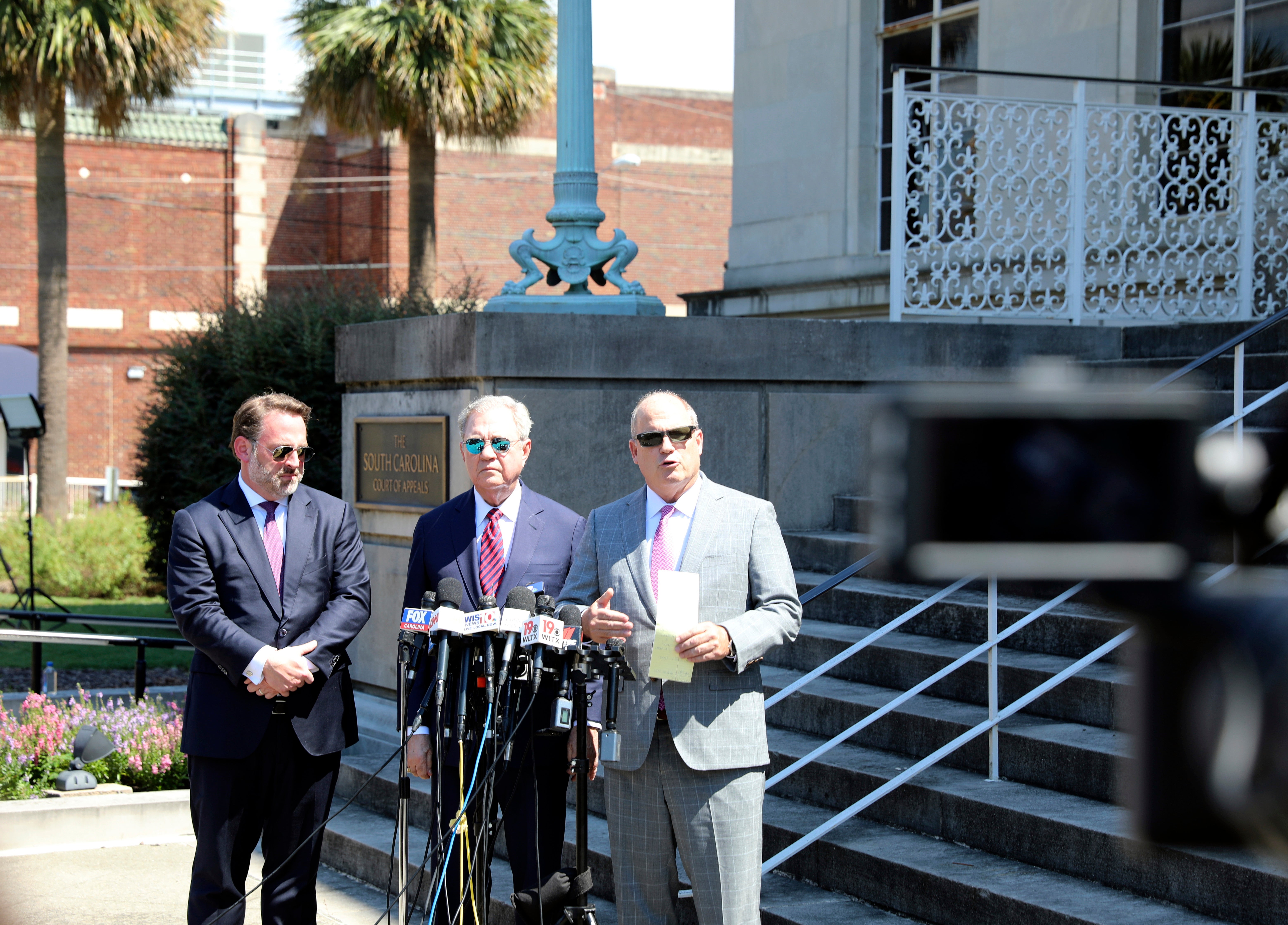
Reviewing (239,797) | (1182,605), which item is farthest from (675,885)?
(1182,605)

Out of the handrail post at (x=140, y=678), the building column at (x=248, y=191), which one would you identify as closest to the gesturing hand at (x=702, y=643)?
the handrail post at (x=140, y=678)

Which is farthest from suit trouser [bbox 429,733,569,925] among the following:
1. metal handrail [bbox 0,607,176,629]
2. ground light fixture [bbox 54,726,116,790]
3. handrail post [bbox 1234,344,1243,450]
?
metal handrail [bbox 0,607,176,629]

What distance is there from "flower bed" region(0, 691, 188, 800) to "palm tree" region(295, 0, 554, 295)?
46.5 feet

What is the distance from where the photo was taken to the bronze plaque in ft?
25.0

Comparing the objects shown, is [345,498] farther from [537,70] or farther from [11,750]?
[537,70]

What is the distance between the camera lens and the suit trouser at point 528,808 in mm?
4797

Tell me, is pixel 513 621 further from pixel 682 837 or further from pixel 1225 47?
pixel 1225 47

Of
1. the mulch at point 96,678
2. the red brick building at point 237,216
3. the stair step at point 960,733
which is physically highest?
the red brick building at point 237,216

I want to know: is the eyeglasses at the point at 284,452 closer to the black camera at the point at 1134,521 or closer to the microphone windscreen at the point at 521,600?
the microphone windscreen at the point at 521,600

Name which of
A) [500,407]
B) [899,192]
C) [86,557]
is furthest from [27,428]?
[500,407]

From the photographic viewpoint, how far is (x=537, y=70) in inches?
950

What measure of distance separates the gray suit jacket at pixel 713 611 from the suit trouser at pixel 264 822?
129cm

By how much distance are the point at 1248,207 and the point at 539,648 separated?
7089 mm

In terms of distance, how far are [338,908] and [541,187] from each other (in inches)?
1329
